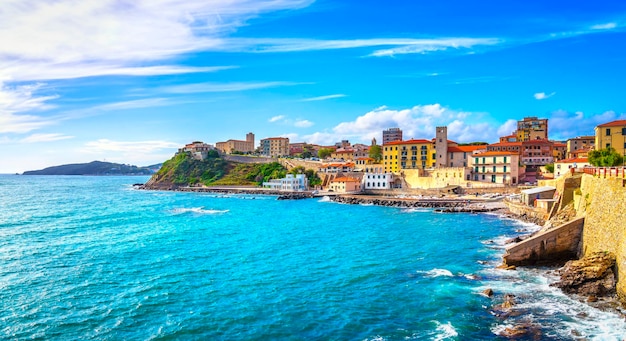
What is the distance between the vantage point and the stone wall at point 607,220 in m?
20.5

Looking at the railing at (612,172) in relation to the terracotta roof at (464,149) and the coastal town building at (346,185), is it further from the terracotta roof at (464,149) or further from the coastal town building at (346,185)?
the coastal town building at (346,185)

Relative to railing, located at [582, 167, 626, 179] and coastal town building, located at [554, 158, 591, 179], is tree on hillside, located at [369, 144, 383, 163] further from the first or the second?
railing, located at [582, 167, 626, 179]

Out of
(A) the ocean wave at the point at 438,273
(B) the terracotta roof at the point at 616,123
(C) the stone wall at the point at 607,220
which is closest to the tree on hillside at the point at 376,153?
(B) the terracotta roof at the point at 616,123

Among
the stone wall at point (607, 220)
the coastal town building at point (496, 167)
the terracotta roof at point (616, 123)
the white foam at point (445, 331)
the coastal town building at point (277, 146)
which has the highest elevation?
the coastal town building at point (277, 146)

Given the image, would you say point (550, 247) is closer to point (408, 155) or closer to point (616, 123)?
point (616, 123)

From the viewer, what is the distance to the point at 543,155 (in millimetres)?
91812

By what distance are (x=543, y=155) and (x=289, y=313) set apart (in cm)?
8878

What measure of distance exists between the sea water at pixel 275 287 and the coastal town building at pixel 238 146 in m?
132

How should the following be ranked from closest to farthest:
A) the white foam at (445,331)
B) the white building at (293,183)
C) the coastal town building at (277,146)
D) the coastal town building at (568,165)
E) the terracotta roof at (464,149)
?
1. the white foam at (445,331)
2. the coastal town building at (568,165)
3. the terracotta roof at (464,149)
4. the white building at (293,183)
5. the coastal town building at (277,146)

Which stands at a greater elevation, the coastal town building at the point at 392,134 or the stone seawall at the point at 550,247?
the coastal town building at the point at 392,134

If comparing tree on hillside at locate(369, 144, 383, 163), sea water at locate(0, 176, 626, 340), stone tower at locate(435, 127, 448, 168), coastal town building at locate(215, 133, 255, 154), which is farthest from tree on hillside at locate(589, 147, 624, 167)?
coastal town building at locate(215, 133, 255, 154)

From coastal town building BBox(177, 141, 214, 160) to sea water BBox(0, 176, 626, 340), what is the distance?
4200 inches

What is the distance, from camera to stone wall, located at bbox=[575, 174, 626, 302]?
20.5 metres

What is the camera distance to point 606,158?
48062 mm
